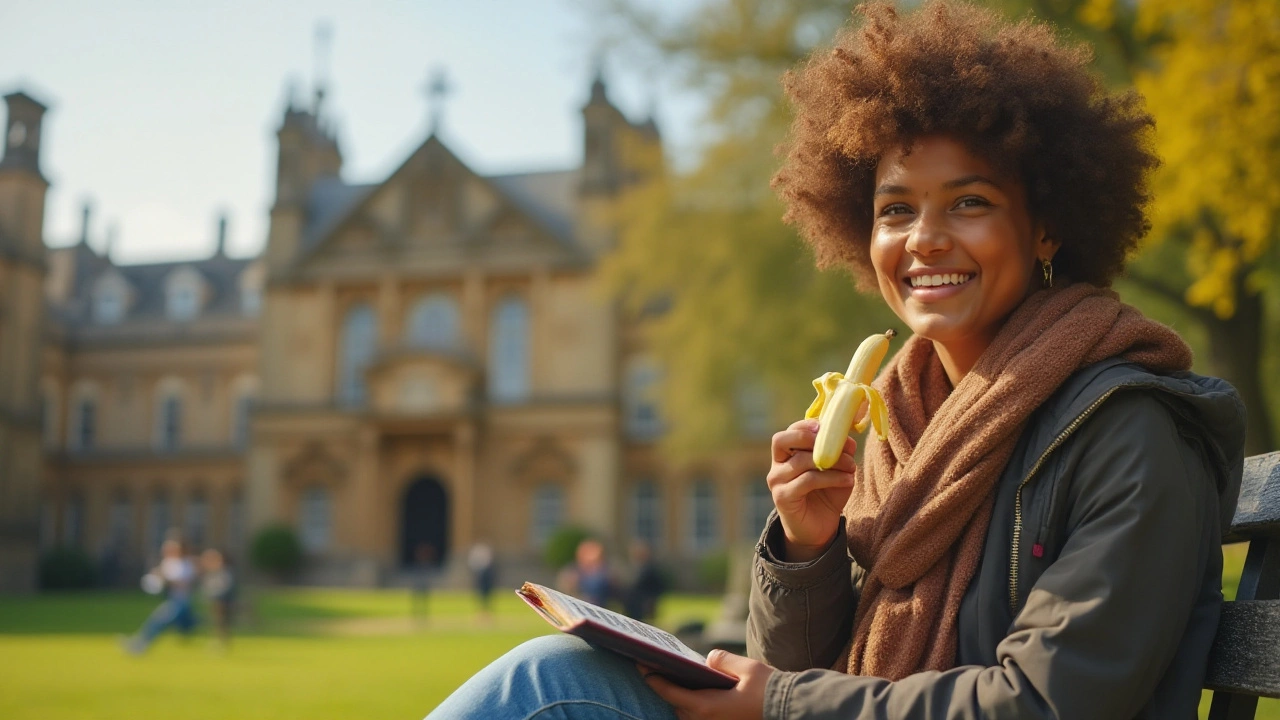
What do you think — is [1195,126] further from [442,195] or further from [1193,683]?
[442,195]

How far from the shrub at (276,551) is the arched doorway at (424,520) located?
3.30 metres

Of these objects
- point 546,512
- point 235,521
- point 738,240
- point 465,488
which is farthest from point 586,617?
point 235,521

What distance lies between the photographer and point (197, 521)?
46.8 meters

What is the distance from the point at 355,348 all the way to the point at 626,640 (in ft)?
126

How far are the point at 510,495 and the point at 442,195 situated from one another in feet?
32.4

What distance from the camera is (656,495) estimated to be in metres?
38.7

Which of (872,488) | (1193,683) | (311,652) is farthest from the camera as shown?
(311,652)

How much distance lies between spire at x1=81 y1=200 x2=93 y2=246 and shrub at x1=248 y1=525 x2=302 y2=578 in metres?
26.0

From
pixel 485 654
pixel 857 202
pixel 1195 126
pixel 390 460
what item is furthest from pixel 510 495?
pixel 857 202

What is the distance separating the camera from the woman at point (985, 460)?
2.02 metres

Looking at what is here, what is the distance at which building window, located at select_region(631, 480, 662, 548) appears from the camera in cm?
3847

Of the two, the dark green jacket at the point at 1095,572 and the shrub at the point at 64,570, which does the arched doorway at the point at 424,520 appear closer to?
the shrub at the point at 64,570

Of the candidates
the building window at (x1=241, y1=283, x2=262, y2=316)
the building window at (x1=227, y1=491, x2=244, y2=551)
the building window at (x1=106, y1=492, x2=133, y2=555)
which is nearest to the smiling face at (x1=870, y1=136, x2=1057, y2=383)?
the building window at (x1=227, y1=491, x2=244, y2=551)

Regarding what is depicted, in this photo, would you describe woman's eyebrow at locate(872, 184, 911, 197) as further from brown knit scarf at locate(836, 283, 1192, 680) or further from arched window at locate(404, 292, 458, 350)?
arched window at locate(404, 292, 458, 350)
